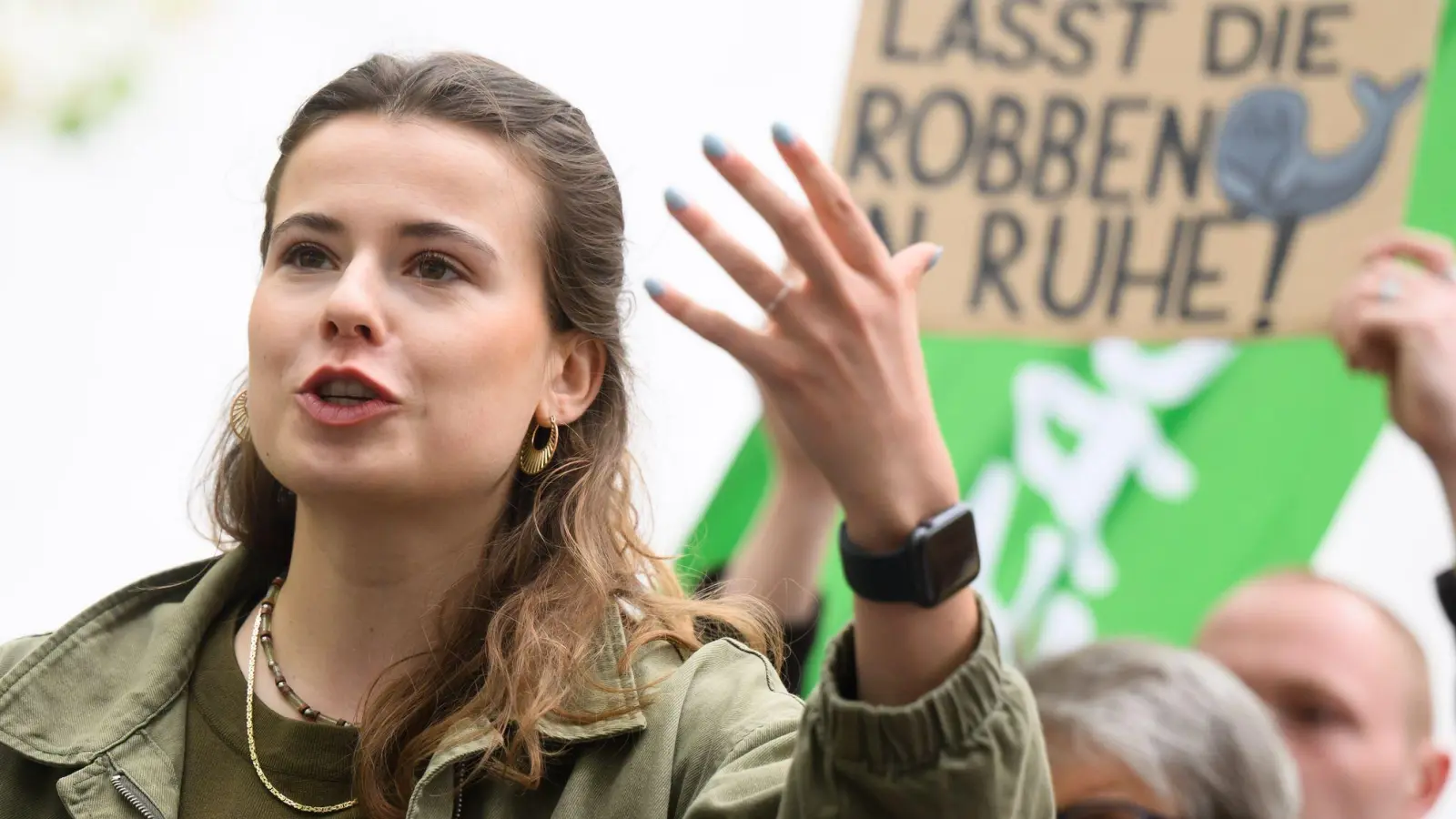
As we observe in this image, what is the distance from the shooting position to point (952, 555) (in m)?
1.59

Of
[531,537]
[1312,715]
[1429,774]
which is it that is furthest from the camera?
[1429,774]

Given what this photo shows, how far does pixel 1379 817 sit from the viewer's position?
2.76 meters

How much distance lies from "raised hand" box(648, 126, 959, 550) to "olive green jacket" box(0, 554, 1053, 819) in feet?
0.52

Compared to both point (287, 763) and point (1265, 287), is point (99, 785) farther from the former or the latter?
point (1265, 287)

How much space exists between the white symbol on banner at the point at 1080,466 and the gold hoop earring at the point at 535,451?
155 centimetres

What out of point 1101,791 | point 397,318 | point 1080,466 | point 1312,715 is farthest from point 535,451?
point 1080,466

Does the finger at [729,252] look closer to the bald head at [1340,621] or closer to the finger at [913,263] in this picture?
the finger at [913,263]

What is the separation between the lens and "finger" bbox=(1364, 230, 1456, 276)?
3.05m

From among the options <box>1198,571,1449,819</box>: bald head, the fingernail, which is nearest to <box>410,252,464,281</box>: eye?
the fingernail

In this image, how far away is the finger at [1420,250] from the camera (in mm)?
3055

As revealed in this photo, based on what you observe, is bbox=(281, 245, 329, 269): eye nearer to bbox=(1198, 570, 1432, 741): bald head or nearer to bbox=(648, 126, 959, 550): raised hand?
bbox=(648, 126, 959, 550): raised hand

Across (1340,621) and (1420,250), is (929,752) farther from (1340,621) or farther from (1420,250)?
(1420,250)

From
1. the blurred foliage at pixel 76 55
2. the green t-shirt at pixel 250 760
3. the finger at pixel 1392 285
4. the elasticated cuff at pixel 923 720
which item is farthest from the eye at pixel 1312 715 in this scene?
the blurred foliage at pixel 76 55

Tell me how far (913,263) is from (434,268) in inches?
31.0
